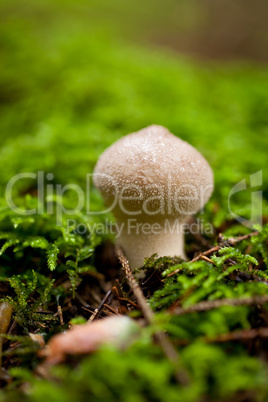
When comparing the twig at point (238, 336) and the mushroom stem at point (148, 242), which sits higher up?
the mushroom stem at point (148, 242)

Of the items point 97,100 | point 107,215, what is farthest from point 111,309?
point 97,100

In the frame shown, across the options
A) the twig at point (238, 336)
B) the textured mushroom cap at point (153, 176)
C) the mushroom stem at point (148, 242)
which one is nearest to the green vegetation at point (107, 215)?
the twig at point (238, 336)

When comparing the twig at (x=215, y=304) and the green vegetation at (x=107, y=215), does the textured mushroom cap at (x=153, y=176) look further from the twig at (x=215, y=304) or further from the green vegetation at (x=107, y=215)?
the twig at (x=215, y=304)

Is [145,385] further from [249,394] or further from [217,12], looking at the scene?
[217,12]

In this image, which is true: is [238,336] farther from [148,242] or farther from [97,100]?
[97,100]

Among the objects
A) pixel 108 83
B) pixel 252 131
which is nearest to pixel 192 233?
pixel 252 131
